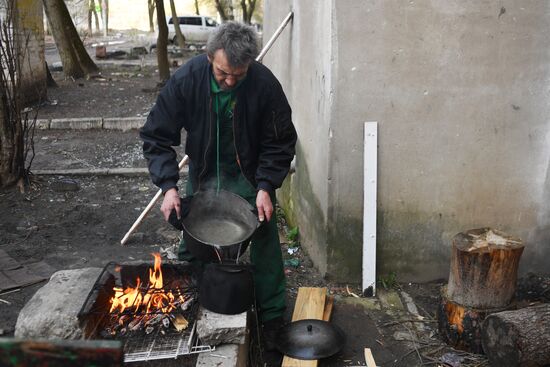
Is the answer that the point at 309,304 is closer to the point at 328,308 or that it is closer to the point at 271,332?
the point at 328,308

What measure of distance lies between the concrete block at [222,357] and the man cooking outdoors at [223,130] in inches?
27.5

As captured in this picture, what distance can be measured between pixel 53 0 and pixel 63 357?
1506 centimetres

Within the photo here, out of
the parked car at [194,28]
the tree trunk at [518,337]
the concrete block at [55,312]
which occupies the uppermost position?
the concrete block at [55,312]

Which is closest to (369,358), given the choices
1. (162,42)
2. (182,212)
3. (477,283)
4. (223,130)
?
(477,283)

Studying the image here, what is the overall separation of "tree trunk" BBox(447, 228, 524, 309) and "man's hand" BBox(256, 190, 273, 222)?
53.4 inches

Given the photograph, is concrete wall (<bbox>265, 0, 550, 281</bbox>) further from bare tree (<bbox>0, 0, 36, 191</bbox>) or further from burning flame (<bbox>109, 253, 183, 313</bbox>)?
bare tree (<bbox>0, 0, 36, 191</bbox>)

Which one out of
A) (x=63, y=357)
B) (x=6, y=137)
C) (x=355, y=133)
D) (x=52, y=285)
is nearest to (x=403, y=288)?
(x=355, y=133)

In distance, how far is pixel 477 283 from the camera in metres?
3.79

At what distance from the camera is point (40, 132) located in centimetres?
1003

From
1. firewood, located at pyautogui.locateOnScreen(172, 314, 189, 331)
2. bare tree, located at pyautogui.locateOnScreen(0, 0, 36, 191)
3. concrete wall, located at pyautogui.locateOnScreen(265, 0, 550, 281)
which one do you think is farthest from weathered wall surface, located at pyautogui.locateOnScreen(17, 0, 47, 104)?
firewood, located at pyautogui.locateOnScreen(172, 314, 189, 331)

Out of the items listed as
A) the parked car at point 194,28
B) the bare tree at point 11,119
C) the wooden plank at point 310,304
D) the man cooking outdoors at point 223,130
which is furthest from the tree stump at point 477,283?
the parked car at point 194,28

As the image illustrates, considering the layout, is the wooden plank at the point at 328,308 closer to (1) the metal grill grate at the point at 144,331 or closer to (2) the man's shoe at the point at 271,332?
(2) the man's shoe at the point at 271,332

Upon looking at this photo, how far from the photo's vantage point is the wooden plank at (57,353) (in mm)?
1638

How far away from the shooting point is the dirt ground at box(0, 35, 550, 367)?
407 centimetres
